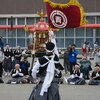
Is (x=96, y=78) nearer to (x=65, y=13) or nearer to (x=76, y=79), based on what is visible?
(x=76, y=79)

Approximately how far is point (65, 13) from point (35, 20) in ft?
80.4

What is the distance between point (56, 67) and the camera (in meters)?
8.29

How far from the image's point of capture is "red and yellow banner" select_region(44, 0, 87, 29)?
14414 millimetres

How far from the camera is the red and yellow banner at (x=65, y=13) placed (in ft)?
47.3

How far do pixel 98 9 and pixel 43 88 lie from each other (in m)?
30.6

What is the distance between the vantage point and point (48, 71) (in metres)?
7.95

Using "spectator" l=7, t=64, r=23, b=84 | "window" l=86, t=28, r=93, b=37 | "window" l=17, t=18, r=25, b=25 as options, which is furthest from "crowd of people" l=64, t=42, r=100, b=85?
"window" l=17, t=18, r=25, b=25

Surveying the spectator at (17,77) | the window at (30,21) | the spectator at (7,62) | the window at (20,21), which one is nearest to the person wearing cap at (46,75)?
the spectator at (17,77)

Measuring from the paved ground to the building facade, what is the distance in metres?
22.9

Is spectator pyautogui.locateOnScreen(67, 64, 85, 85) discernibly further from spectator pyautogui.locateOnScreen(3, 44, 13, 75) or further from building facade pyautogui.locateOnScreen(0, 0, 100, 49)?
building facade pyautogui.locateOnScreen(0, 0, 100, 49)

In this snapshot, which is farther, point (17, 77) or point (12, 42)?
point (12, 42)

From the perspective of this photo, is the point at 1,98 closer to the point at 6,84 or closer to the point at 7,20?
the point at 6,84

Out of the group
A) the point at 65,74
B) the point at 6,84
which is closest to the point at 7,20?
the point at 65,74

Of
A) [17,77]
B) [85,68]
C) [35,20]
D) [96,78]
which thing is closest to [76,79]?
[96,78]
